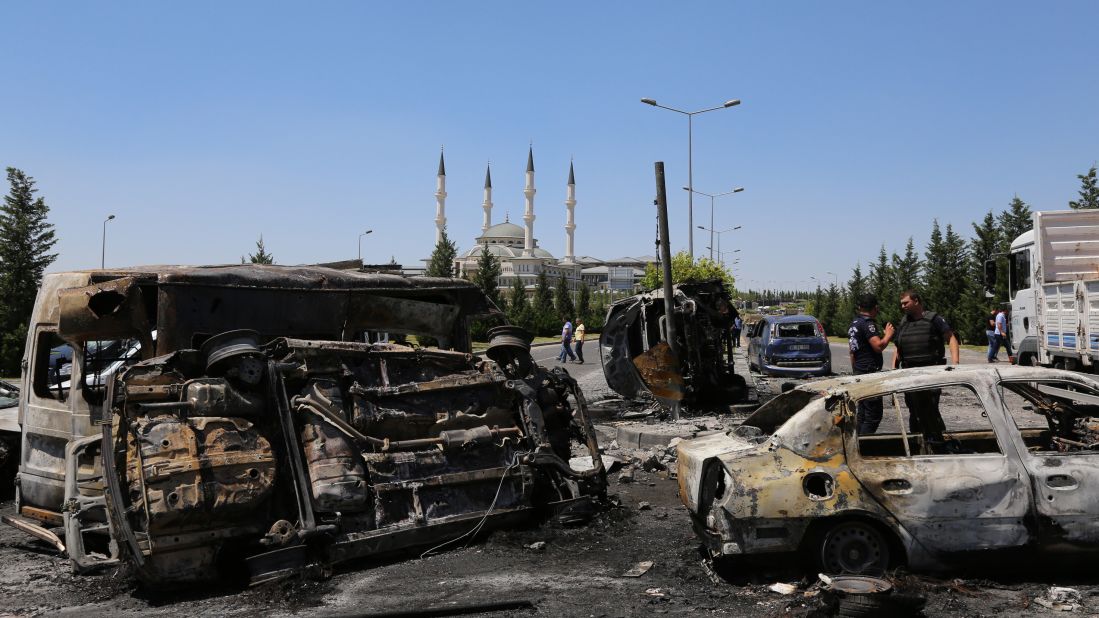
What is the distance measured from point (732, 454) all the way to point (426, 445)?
2563mm

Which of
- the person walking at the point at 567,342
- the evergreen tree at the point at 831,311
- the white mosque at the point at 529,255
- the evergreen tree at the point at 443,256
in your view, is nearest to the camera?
the person walking at the point at 567,342

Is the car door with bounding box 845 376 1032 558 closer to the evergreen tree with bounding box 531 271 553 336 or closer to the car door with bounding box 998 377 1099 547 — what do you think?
the car door with bounding box 998 377 1099 547

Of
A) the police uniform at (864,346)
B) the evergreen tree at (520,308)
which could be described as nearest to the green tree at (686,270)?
the evergreen tree at (520,308)

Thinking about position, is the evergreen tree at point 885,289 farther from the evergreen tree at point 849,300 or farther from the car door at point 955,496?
the car door at point 955,496

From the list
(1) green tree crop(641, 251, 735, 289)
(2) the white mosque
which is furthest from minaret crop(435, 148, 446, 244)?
(1) green tree crop(641, 251, 735, 289)

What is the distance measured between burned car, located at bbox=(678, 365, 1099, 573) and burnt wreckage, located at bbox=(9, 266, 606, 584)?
6.82ft

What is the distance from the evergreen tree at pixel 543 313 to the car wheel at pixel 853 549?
5791 cm

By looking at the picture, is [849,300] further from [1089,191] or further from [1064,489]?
[1064,489]

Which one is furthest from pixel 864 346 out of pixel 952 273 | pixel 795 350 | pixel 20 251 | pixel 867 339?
pixel 952 273

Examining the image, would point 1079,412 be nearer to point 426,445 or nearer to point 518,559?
point 518,559

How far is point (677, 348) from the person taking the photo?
14.2 meters

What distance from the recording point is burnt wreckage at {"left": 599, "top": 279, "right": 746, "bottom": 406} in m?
13.9

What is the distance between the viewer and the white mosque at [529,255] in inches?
4938

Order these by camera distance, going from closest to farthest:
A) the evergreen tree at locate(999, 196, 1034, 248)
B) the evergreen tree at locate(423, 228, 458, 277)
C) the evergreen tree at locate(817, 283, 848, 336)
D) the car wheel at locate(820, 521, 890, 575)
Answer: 1. the car wheel at locate(820, 521, 890, 575)
2. the evergreen tree at locate(999, 196, 1034, 248)
3. the evergreen tree at locate(423, 228, 458, 277)
4. the evergreen tree at locate(817, 283, 848, 336)
